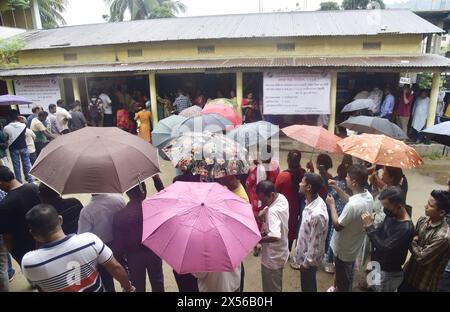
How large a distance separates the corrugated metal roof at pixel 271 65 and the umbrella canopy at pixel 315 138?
579 cm

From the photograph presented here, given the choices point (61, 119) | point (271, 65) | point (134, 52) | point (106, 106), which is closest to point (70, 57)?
point (134, 52)

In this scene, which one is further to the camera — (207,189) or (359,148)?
(359,148)

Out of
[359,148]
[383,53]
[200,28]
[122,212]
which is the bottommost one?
[122,212]

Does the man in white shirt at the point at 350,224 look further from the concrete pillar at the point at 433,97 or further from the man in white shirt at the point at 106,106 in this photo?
the man in white shirt at the point at 106,106

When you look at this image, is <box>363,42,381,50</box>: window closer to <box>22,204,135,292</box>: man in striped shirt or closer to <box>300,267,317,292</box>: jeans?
<box>300,267,317,292</box>: jeans

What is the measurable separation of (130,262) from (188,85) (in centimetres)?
1176

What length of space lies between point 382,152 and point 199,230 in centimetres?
253

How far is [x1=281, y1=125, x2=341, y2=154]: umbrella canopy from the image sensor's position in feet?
14.3

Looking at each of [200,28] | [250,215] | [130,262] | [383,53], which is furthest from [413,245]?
[200,28]

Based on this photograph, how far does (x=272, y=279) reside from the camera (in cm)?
325

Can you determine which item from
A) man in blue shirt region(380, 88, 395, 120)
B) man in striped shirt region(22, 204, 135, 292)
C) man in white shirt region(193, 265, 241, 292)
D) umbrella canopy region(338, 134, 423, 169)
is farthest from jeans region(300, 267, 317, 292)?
man in blue shirt region(380, 88, 395, 120)

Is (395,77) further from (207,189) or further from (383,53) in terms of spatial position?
(207,189)

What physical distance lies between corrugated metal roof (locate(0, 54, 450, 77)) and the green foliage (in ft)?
2.52

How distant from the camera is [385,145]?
12.6ft
